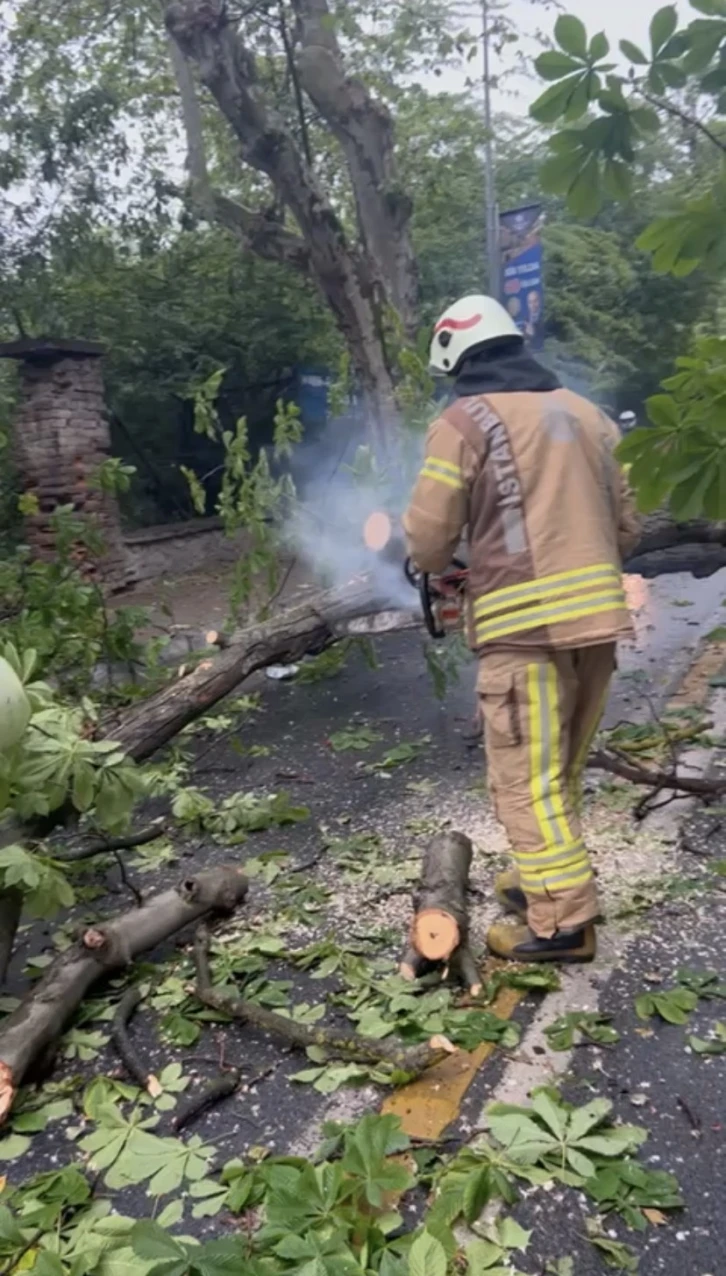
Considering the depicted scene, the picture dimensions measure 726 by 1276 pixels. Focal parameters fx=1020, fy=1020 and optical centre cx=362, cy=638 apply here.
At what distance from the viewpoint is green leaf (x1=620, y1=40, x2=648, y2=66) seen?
4.25ft

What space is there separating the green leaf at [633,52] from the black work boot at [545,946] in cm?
214

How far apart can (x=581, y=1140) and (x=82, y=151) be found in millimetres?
11196

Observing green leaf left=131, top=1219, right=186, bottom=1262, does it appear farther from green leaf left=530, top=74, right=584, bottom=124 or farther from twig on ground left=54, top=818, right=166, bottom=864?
green leaf left=530, top=74, right=584, bottom=124

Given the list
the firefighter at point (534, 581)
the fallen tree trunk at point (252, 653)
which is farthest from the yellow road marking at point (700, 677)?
the firefighter at point (534, 581)

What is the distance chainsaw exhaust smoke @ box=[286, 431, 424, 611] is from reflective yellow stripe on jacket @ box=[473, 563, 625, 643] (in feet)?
6.63

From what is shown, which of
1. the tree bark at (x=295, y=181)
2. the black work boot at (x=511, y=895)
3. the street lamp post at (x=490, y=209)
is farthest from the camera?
the street lamp post at (x=490, y=209)

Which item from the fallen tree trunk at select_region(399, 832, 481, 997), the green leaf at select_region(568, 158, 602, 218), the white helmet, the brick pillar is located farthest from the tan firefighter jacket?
the brick pillar

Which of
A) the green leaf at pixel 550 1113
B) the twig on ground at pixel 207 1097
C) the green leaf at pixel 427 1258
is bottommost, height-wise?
the twig on ground at pixel 207 1097

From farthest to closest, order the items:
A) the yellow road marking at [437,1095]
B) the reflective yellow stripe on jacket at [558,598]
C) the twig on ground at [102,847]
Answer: the twig on ground at [102,847], the reflective yellow stripe on jacket at [558,598], the yellow road marking at [437,1095]

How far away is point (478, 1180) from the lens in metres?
1.80

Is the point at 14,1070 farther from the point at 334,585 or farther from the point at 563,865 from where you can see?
the point at 334,585

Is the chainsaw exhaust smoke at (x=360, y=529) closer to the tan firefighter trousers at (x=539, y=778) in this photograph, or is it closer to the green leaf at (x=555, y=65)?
the tan firefighter trousers at (x=539, y=778)

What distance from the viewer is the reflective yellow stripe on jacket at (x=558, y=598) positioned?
8.88 feet

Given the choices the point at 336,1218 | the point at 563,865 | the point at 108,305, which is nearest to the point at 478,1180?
the point at 336,1218
